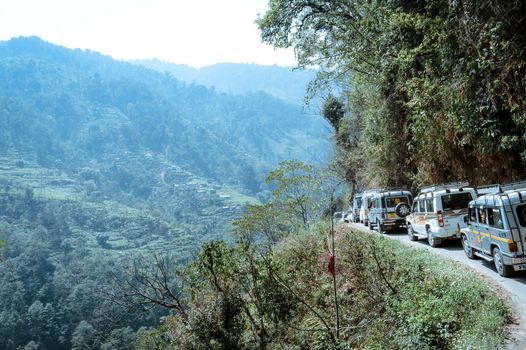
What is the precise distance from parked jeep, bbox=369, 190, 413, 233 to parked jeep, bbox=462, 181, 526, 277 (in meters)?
8.78

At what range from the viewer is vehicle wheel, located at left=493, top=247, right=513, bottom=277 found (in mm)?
9047

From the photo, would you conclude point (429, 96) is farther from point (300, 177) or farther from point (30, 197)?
point (30, 197)

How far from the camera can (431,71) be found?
1296cm

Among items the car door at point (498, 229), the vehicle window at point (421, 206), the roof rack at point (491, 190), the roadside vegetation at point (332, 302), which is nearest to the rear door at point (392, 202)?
the vehicle window at point (421, 206)

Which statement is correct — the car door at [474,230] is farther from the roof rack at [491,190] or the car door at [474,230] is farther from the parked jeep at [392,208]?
the parked jeep at [392,208]

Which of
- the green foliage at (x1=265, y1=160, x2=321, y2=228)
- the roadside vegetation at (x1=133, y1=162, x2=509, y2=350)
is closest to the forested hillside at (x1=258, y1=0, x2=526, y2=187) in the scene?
the roadside vegetation at (x1=133, y1=162, x2=509, y2=350)

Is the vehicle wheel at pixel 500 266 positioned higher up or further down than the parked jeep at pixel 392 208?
further down

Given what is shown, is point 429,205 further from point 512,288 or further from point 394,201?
point 512,288

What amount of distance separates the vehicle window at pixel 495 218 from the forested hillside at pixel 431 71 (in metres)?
2.01

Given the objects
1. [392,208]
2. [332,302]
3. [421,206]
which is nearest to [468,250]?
[421,206]

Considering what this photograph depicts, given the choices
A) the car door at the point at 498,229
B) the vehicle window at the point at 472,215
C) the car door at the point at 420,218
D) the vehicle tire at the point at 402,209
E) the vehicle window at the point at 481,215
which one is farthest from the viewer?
the vehicle tire at the point at 402,209

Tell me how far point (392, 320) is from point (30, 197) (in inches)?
6299

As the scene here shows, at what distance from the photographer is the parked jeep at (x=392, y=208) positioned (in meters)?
19.5

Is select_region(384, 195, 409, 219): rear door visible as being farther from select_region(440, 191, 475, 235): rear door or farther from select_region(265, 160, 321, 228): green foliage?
select_region(265, 160, 321, 228): green foliage
